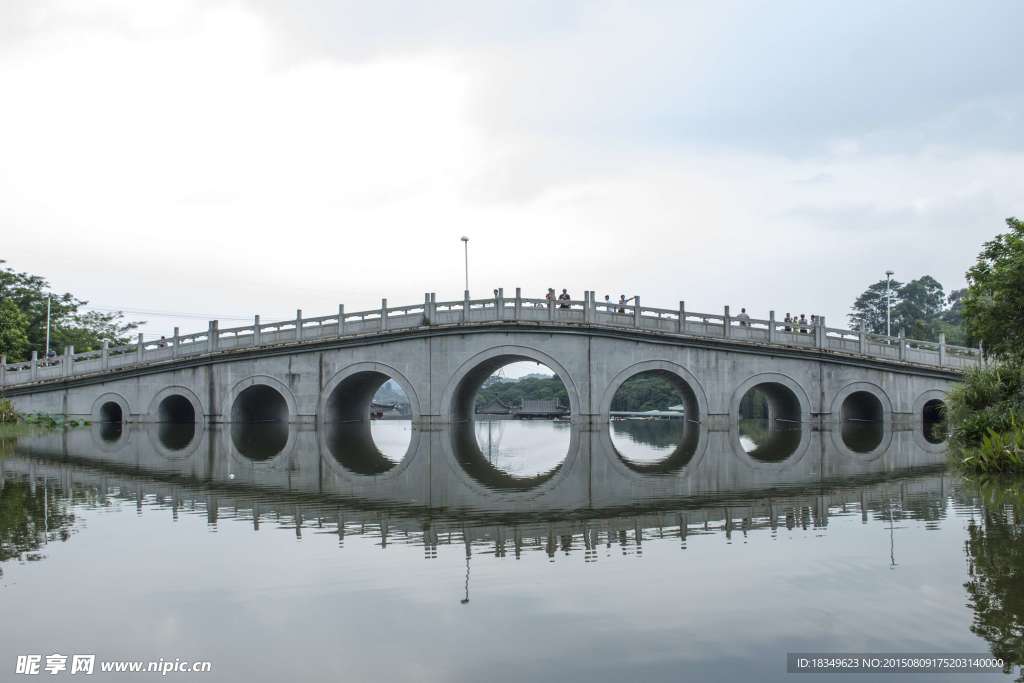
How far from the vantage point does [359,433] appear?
31.8 metres

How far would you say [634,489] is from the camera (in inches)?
559

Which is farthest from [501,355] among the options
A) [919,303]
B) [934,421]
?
[919,303]

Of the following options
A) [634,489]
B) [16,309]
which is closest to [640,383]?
[16,309]

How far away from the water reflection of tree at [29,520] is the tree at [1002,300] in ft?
Answer: 64.3

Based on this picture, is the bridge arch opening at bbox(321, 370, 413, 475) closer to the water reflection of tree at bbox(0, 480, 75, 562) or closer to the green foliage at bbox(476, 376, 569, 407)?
the water reflection of tree at bbox(0, 480, 75, 562)

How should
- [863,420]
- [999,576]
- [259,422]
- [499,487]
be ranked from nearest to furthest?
[999,576] < [499,487] < [863,420] < [259,422]

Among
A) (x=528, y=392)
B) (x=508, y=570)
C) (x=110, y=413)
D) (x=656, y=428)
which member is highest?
(x=528, y=392)

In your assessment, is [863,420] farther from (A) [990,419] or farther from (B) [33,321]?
(B) [33,321]

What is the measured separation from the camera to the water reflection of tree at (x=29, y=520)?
31.1 feet

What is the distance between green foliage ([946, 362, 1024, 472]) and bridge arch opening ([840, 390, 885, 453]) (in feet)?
13.1

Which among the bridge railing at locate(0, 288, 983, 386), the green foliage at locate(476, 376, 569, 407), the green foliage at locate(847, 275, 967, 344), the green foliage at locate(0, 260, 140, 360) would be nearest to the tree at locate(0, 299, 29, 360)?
the green foliage at locate(0, 260, 140, 360)

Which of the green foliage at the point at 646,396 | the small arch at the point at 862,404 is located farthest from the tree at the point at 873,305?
the small arch at the point at 862,404

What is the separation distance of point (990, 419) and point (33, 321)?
47046 millimetres

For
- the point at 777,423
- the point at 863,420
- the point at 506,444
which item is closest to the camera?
the point at 506,444
